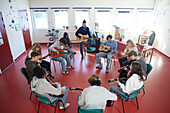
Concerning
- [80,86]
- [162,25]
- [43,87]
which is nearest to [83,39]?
[80,86]

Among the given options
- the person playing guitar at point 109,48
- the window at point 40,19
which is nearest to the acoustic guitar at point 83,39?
the person playing guitar at point 109,48

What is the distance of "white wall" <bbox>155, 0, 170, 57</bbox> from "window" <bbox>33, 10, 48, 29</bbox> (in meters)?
5.86

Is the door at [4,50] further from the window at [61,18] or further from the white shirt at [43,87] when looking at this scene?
the window at [61,18]

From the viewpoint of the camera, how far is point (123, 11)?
6742mm

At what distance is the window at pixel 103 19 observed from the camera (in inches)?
266

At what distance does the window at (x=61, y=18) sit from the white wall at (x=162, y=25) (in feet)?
15.4

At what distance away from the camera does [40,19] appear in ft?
22.3

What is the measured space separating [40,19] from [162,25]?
20.4 ft

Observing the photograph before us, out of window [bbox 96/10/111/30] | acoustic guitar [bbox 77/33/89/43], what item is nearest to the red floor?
acoustic guitar [bbox 77/33/89/43]

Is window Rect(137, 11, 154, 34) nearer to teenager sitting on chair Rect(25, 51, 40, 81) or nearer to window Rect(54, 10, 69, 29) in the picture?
window Rect(54, 10, 69, 29)

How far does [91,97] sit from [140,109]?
5.11 ft

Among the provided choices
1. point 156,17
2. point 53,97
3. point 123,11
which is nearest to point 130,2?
point 123,11

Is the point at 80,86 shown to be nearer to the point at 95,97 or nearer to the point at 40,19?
the point at 95,97

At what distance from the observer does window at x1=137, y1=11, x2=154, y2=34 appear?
6689 millimetres
